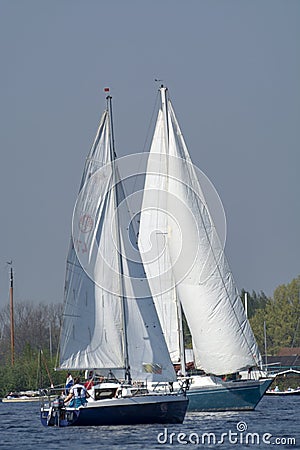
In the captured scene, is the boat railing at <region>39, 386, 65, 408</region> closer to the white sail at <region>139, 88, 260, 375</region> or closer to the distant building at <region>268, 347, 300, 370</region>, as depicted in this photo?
the white sail at <region>139, 88, 260, 375</region>

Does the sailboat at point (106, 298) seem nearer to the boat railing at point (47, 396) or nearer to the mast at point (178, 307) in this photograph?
the boat railing at point (47, 396)

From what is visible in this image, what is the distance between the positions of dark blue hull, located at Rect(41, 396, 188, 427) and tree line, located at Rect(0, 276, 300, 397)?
41379mm

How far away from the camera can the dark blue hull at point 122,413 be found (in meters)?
38.4

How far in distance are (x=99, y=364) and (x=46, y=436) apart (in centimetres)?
349

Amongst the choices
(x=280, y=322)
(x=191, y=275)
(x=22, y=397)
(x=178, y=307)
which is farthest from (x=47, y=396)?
(x=280, y=322)

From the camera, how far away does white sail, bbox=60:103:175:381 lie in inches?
1626

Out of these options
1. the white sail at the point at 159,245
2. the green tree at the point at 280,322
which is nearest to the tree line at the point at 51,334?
the green tree at the point at 280,322

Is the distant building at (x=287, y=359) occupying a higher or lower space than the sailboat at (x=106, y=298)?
higher

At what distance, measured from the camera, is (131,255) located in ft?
140

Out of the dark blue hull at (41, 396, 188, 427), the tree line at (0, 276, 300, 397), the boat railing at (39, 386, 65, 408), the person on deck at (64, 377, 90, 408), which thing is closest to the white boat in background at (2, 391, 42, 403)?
the tree line at (0, 276, 300, 397)

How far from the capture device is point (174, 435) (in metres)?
37.8

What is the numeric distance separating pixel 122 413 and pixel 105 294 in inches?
199

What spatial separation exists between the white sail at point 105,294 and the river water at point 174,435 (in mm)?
2583

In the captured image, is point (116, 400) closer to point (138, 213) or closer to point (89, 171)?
point (89, 171)
